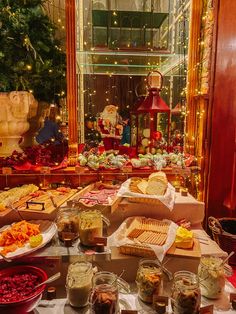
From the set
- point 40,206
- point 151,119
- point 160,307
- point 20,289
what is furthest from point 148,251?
point 151,119

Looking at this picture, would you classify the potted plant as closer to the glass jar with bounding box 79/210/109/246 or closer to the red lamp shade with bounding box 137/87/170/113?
the red lamp shade with bounding box 137/87/170/113

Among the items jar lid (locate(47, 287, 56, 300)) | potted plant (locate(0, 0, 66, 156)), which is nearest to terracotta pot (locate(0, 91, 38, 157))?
potted plant (locate(0, 0, 66, 156))

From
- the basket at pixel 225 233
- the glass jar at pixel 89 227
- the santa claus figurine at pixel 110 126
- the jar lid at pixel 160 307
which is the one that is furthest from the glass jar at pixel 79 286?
the santa claus figurine at pixel 110 126

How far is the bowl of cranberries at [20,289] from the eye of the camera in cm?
150

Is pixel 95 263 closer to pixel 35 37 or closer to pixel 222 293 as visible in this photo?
pixel 222 293

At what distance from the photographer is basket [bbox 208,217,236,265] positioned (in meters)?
3.08

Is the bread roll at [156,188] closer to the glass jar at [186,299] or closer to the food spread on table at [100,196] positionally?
the food spread on table at [100,196]

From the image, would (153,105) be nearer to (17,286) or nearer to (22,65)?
(22,65)

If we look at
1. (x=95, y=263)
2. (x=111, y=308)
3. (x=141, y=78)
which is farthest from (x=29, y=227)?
(x=141, y=78)

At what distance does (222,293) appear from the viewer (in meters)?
1.79

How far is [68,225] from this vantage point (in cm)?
210

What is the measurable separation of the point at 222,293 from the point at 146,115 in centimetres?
210

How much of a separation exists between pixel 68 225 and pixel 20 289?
571mm

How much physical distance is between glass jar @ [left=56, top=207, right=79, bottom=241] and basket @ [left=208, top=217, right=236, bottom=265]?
5.80 ft
